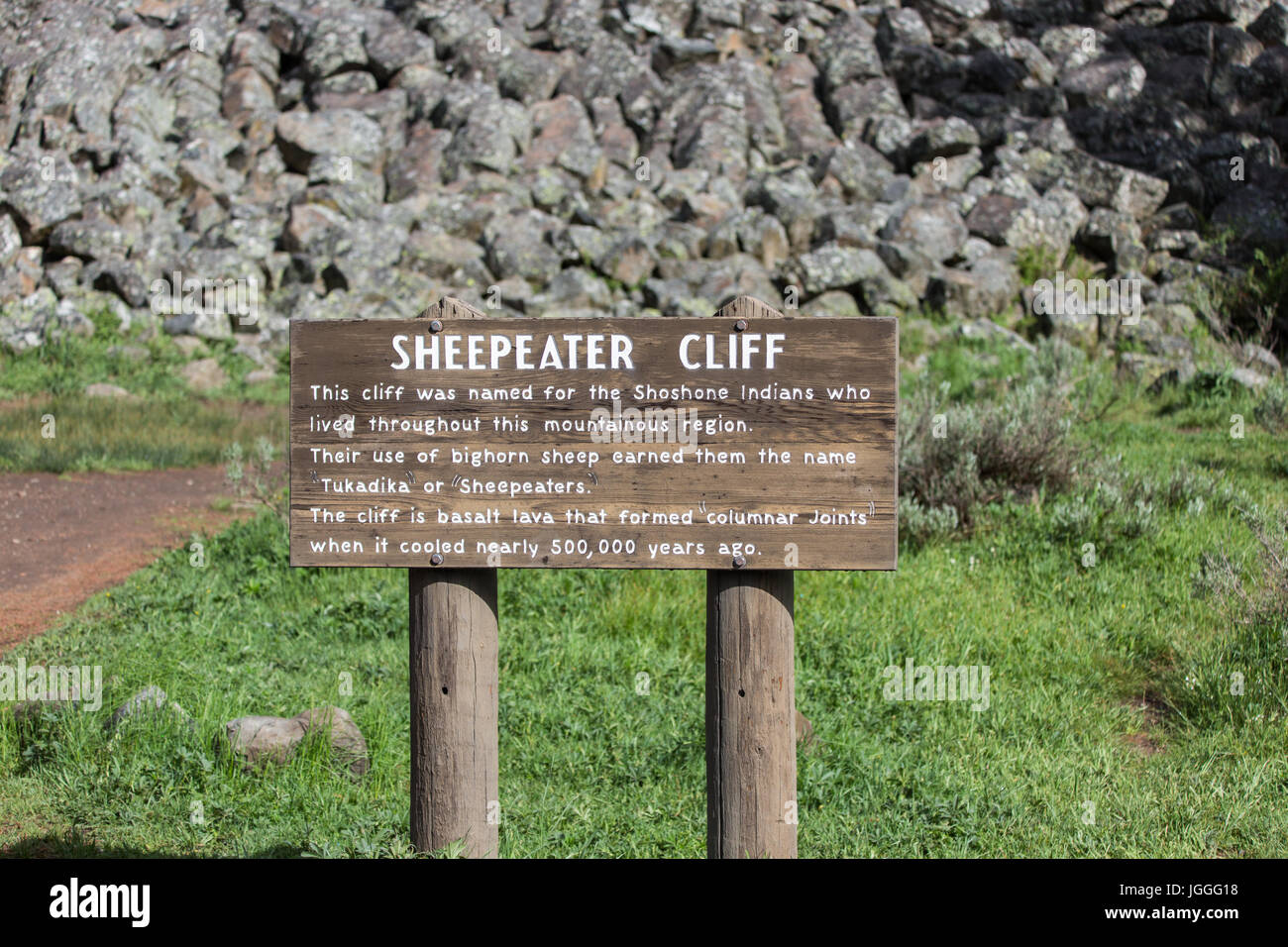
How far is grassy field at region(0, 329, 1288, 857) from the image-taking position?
159 inches

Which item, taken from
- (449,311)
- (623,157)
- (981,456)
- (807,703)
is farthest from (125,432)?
(623,157)

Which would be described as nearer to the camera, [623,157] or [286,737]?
[286,737]

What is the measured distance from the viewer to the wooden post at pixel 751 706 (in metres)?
3.28

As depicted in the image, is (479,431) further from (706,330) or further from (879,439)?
(879,439)

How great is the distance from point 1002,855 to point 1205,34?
21.5 m

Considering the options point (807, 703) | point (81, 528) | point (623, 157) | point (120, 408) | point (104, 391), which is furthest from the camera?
point (623, 157)

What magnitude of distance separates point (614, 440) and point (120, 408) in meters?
11.1

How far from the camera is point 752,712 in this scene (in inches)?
130

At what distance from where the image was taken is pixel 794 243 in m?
16.6

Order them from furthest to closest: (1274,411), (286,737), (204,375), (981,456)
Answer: (204,375) < (1274,411) < (981,456) < (286,737)

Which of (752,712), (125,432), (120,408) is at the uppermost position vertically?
(120,408)

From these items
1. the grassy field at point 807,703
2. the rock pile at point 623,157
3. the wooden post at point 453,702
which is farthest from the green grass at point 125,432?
the wooden post at point 453,702

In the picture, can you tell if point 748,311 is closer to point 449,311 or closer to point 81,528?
point 449,311

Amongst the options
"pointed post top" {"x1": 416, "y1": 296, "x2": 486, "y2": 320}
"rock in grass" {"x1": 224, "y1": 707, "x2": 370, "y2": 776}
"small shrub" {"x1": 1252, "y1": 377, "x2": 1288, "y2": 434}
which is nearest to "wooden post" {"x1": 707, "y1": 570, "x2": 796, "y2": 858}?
"pointed post top" {"x1": 416, "y1": 296, "x2": 486, "y2": 320}
